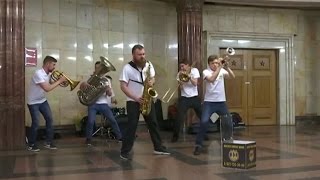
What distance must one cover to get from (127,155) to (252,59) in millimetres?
7116

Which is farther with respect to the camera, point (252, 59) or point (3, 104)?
point (252, 59)

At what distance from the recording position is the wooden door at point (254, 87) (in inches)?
478

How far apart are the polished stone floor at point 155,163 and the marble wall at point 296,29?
476 cm

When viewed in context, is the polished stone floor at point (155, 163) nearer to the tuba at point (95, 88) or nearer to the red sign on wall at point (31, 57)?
the tuba at point (95, 88)

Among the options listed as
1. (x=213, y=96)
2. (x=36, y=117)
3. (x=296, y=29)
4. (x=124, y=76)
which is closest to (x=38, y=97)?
(x=36, y=117)

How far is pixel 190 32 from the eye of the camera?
33.3 feet

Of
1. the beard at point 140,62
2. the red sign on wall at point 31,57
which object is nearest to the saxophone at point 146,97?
the beard at point 140,62

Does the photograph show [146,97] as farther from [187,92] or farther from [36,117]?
[36,117]

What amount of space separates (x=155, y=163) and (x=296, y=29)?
849 cm

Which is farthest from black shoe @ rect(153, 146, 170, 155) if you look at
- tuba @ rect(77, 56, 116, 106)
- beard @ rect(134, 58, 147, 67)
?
tuba @ rect(77, 56, 116, 106)

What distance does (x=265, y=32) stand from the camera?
482 inches

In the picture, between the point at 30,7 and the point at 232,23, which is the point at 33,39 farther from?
the point at 232,23

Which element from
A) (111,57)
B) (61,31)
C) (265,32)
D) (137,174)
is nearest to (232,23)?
(265,32)

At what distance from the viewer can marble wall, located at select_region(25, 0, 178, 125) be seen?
9625 millimetres
